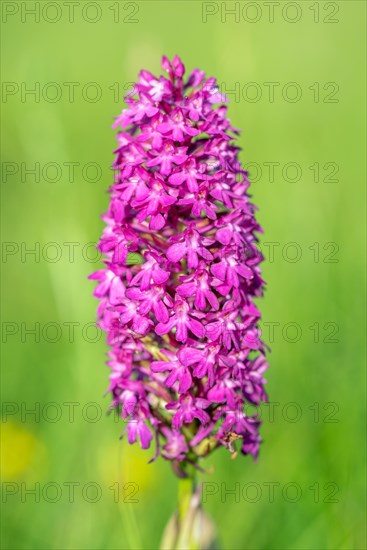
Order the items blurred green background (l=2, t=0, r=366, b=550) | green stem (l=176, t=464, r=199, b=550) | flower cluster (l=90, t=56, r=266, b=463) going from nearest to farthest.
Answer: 1. flower cluster (l=90, t=56, r=266, b=463)
2. green stem (l=176, t=464, r=199, b=550)
3. blurred green background (l=2, t=0, r=366, b=550)

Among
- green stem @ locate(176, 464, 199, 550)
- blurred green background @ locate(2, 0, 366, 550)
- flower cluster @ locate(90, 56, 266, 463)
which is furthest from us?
blurred green background @ locate(2, 0, 366, 550)

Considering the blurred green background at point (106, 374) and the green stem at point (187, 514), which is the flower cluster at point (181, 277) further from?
the blurred green background at point (106, 374)

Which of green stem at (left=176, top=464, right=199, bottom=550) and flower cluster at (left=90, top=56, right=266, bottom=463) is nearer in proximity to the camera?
flower cluster at (left=90, top=56, right=266, bottom=463)

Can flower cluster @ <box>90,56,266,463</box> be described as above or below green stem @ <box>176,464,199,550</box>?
above

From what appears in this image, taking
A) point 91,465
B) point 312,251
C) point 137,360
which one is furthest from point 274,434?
point 137,360

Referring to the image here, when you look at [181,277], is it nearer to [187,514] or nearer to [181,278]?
[181,278]

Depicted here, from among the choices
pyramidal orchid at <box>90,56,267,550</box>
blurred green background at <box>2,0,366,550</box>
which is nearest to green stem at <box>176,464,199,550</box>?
pyramidal orchid at <box>90,56,267,550</box>

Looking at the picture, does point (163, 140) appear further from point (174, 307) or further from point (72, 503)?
A: point (72, 503)

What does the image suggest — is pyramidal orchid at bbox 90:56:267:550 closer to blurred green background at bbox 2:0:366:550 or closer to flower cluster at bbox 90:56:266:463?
flower cluster at bbox 90:56:266:463
